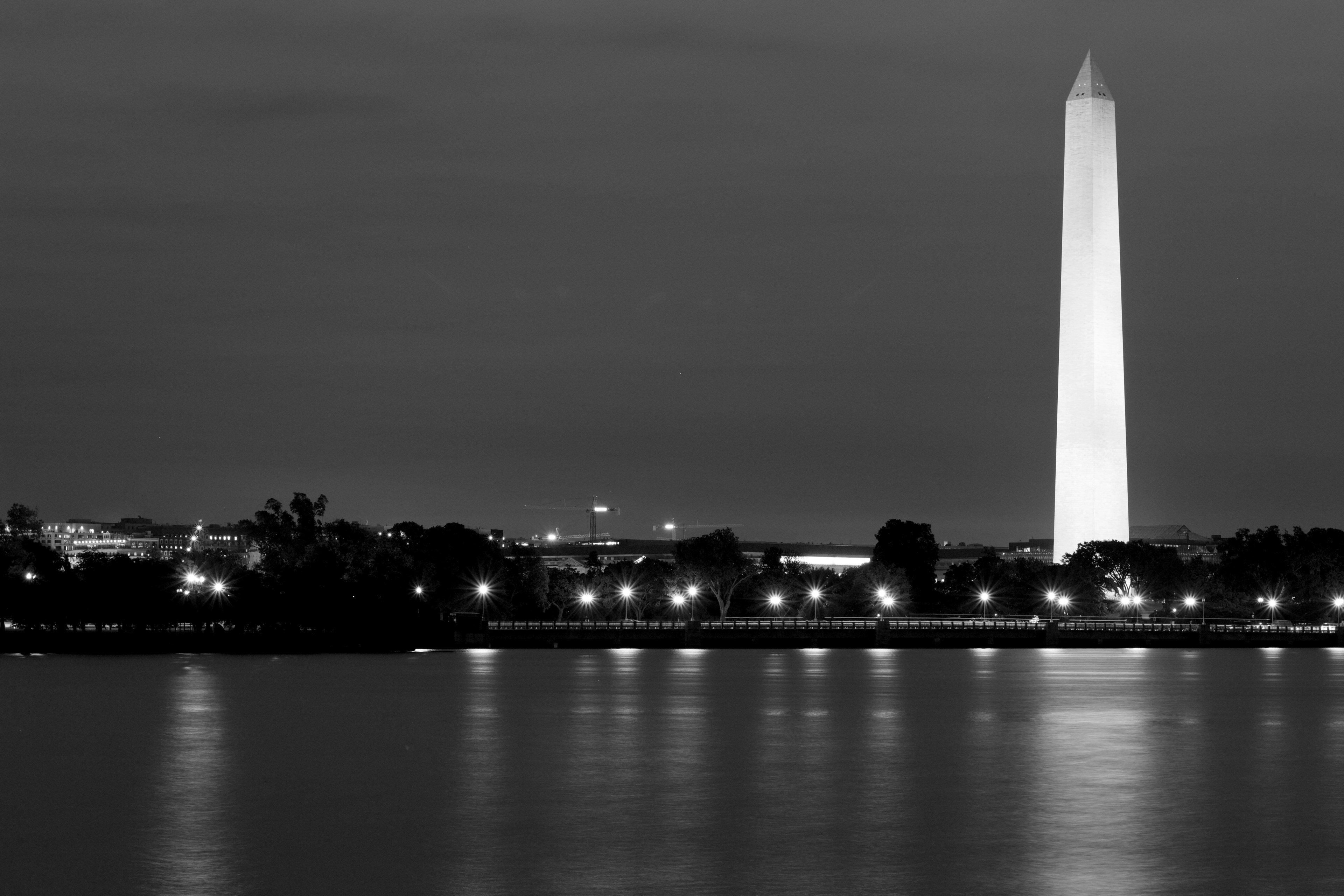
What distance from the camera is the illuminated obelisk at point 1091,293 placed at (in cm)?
10488

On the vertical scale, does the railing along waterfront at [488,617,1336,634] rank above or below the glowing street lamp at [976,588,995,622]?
below

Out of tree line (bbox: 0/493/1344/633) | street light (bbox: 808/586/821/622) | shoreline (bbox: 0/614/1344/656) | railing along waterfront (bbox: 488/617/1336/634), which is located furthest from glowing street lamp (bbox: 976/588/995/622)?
street light (bbox: 808/586/821/622)

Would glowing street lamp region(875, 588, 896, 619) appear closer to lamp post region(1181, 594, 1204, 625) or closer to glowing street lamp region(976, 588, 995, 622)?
glowing street lamp region(976, 588, 995, 622)

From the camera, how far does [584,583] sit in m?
139

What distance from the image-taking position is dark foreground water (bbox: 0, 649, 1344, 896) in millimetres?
25203

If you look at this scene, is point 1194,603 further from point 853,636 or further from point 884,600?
point 853,636

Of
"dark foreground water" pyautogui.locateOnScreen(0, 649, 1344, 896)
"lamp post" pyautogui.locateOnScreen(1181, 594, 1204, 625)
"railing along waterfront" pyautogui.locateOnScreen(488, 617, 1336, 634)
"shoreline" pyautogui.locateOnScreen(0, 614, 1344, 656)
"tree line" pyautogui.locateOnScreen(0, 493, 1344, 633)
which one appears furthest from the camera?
"lamp post" pyautogui.locateOnScreen(1181, 594, 1204, 625)

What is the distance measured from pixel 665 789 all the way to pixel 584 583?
10412cm

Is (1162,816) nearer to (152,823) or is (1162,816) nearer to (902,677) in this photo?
(152,823)

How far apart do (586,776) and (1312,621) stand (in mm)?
102946

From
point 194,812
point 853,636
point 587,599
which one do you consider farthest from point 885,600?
point 194,812

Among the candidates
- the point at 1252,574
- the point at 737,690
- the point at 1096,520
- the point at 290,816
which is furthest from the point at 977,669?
the point at 290,816

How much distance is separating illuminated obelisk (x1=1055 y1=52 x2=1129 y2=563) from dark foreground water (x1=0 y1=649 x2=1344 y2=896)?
3891cm

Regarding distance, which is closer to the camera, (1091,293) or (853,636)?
(1091,293)
